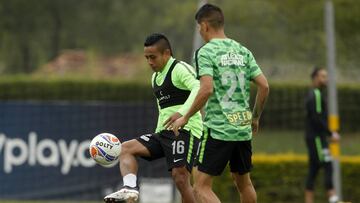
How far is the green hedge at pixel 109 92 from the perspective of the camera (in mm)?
25734

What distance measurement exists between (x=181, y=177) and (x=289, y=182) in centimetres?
857

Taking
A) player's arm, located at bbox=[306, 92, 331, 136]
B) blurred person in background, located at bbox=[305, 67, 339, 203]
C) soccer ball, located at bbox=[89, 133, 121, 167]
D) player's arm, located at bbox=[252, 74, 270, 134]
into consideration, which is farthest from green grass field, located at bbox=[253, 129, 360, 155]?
player's arm, located at bbox=[252, 74, 270, 134]

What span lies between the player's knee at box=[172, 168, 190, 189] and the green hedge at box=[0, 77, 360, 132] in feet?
46.5

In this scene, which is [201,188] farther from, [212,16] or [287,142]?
[287,142]

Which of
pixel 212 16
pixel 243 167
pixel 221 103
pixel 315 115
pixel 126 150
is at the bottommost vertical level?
pixel 315 115

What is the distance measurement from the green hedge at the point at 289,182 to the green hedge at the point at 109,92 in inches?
231

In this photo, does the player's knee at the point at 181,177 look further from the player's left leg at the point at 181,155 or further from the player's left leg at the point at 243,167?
the player's left leg at the point at 243,167

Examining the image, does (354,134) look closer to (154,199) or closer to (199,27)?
(154,199)

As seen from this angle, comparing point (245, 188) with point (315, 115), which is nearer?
point (245, 188)

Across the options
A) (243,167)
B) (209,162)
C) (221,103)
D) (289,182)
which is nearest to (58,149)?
(289,182)

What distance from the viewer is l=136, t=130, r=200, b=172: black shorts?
11086mm

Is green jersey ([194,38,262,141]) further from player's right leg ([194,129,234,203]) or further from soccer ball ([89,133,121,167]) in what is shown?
soccer ball ([89,133,121,167])

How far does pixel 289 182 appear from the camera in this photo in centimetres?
1927

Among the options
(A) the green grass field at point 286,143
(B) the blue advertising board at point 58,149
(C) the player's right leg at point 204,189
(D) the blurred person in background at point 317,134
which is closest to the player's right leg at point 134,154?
(C) the player's right leg at point 204,189
